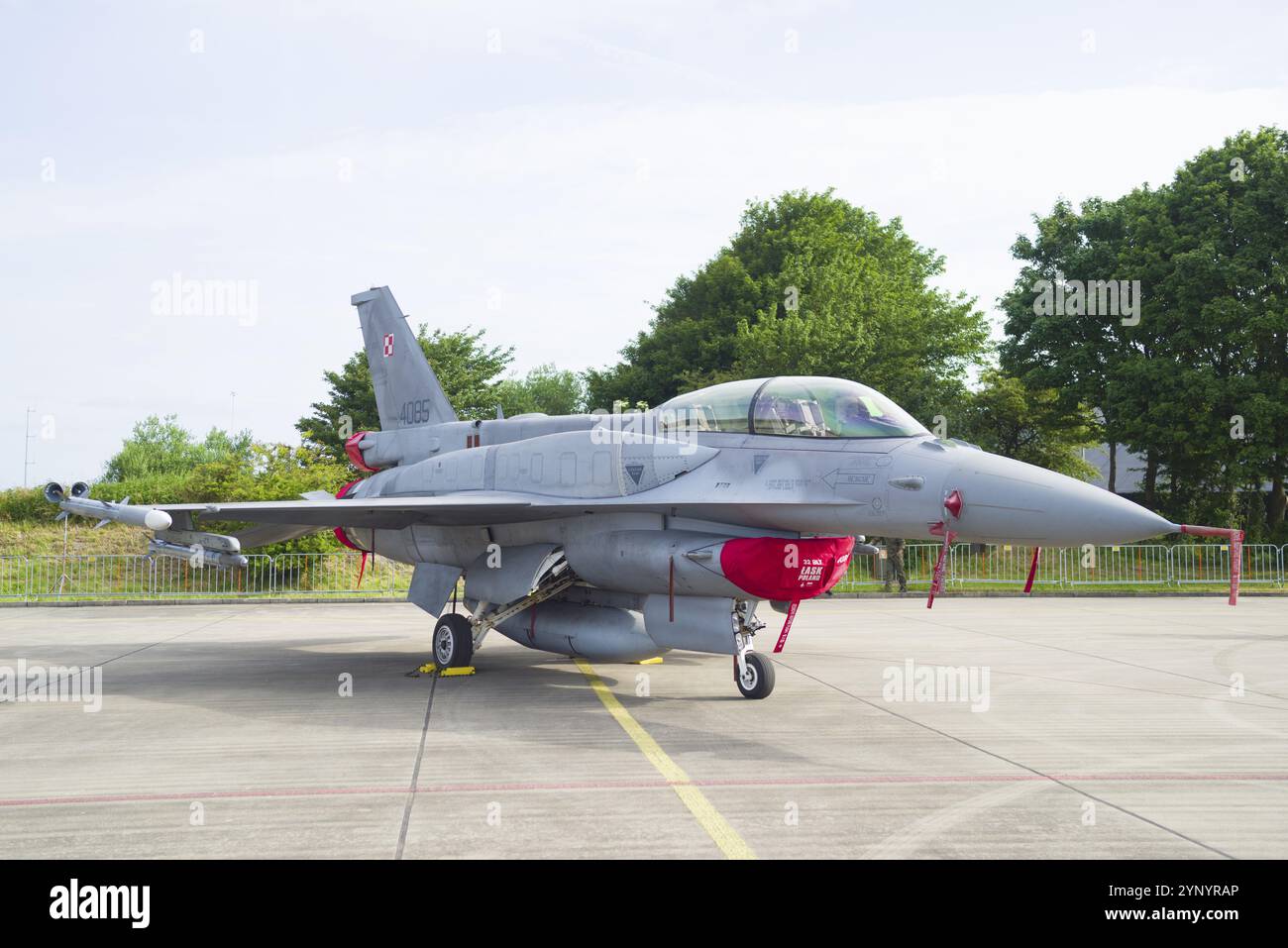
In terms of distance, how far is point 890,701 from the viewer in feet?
32.6

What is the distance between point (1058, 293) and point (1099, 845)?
35.3 metres

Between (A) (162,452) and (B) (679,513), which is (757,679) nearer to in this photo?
(B) (679,513)

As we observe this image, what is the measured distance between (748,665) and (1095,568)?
2142 cm

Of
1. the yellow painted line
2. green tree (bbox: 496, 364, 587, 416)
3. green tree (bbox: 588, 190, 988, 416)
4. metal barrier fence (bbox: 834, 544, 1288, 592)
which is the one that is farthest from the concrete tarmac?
green tree (bbox: 496, 364, 587, 416)

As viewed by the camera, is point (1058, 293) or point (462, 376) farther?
point (462, 376)

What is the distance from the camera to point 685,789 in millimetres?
6352

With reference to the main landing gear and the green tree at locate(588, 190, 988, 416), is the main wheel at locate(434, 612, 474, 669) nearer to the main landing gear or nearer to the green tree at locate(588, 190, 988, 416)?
the main landing gear

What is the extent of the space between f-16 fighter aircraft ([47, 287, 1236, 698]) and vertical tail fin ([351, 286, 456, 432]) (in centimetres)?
153

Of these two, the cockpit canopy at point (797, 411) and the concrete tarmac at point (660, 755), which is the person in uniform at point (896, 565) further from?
the cockpit canopy at point (797, 411)

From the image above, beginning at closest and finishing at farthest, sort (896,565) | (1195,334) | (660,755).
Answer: (660,755) < (896,565) < (1195,334)

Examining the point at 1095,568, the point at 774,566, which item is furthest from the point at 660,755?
the point at 1095,568

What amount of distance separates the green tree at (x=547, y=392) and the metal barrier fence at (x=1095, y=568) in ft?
186
